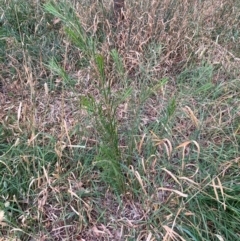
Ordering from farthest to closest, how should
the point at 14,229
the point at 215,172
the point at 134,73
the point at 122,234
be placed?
the point at 134,73
the point at 215,172
the point at 122,234
the point at 14,229

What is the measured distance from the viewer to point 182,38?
2.63m

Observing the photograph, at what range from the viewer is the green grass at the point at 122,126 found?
1663 mm

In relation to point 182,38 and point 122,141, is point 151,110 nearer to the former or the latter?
point 122,141

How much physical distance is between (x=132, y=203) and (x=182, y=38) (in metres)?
1.33

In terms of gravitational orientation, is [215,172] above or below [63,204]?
above

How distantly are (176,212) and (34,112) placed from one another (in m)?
0.91

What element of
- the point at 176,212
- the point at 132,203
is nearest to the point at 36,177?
the point at 132,203

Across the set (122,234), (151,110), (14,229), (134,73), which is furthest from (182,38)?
(14,229)

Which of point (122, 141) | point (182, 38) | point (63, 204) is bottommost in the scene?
point (63, 204)

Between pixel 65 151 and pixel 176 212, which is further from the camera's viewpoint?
pixel 65 151

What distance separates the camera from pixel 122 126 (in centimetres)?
210

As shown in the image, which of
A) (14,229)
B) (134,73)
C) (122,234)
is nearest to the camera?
(14,229)

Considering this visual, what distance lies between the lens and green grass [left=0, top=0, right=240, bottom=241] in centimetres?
166

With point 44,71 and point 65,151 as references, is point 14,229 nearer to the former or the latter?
point 65,151
